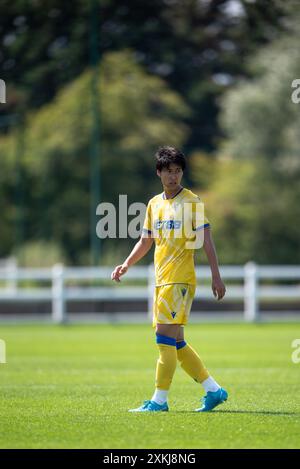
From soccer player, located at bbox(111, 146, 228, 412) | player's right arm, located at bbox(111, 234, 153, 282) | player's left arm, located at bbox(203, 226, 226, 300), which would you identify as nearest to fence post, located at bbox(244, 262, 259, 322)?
player's right arm, located at bbox(111, 234, 153, 282)

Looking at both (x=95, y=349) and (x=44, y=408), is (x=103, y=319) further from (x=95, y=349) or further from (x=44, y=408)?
(x=44, y=408)

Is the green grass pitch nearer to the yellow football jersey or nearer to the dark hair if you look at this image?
the yellow football jersey

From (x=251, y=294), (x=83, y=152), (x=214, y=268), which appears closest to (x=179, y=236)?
(x=214, y=268)

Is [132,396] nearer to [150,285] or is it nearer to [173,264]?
[173,264]

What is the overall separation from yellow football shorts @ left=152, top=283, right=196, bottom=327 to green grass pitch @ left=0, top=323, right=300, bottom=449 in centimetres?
79

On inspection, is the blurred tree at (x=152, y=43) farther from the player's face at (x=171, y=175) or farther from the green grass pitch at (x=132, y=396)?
the player's face at (x=171, y=175)

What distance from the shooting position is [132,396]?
32.6 ft

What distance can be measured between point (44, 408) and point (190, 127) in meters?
39.3

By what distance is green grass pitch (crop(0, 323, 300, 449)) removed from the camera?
705 cm

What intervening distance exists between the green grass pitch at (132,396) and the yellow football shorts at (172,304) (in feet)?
2.60

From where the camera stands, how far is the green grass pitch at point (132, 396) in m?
7.05

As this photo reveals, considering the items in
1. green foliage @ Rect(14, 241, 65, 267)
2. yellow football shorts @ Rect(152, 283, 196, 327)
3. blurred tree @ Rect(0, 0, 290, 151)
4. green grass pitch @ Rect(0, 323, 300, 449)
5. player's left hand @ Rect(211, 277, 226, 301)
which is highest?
blurred tree @ Rect(0, 0, 290, 151)

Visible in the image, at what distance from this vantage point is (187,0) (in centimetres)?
4856

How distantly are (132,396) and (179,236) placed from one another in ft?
7.31
